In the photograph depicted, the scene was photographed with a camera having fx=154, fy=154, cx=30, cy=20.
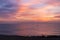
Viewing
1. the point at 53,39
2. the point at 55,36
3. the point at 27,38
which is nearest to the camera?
the point at 27,38

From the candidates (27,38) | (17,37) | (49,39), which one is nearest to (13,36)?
(17,37)

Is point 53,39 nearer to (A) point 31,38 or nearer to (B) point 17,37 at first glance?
(A) point 31,38

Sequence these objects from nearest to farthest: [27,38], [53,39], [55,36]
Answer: [27,38]
[53,39]
[55,36]

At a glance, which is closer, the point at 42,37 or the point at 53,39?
the point at 42,37

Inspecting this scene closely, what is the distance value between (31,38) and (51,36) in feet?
15.1

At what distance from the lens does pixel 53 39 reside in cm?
2080

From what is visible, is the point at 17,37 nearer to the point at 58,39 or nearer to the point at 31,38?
the point at 31,38

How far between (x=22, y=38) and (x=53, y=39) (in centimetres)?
420

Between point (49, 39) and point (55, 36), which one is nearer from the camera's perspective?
point (49, 39)

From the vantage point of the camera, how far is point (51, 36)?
22875 mm

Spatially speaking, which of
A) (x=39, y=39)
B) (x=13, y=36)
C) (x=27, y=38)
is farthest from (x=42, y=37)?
(x=13, y=36)

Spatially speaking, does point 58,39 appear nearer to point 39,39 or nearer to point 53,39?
point 53,39

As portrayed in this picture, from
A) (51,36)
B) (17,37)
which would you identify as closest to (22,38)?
(17,37)

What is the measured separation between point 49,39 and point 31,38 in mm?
2593
